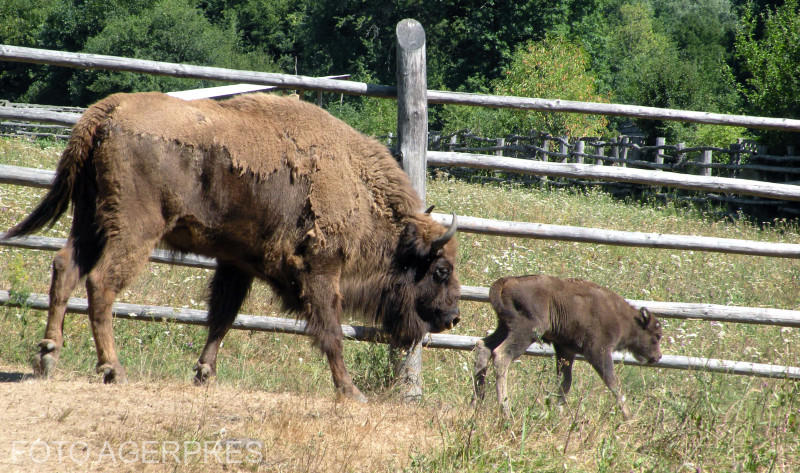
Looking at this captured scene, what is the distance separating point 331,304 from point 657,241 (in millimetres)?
2588

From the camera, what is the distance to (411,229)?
5.05 m

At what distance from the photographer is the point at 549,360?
566cm

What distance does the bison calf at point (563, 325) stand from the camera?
5090 millimetres

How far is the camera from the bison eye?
517 centimetres

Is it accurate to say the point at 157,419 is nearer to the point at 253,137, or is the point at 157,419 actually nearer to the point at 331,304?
the point at 331,304

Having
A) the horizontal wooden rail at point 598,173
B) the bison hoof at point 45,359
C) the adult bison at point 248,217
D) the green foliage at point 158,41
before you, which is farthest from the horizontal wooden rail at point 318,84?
the green foliage at point 158,41

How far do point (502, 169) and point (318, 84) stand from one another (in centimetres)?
152

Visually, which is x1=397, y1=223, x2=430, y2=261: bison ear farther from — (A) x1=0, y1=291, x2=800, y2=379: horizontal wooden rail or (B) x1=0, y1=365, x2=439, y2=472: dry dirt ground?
(B) x1=0, y1=365, x2=439, y2=472: dry dirt ground

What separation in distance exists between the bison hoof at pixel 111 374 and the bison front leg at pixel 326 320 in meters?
1.13

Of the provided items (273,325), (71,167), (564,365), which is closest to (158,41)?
(273,325)

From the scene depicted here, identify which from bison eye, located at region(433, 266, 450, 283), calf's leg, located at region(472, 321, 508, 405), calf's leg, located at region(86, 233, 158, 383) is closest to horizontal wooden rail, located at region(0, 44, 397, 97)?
bison eye, located at region(433, 266, 450, 283)

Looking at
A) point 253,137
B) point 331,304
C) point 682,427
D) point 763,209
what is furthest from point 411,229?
point 763,209

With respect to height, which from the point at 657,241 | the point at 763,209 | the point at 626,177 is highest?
the point at 626,177

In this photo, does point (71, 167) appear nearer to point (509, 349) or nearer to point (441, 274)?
point (441, 274)
